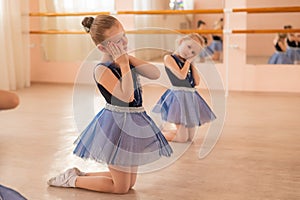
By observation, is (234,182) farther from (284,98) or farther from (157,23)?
(157,23)

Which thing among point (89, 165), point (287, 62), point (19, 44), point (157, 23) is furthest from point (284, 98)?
point (19, 44)

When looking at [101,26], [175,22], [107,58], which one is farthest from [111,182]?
[175,22]

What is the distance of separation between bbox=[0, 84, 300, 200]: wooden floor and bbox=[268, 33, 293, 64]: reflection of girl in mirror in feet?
2.55

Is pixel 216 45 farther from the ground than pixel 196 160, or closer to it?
farther from the ground

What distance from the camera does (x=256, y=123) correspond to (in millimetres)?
2773

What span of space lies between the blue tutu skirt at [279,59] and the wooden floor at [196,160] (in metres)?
0.77

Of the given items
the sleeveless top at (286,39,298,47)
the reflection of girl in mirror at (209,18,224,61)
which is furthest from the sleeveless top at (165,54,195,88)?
the sleeveless top at (286,39,298,47)

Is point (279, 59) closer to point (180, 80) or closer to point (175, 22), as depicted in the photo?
point (175, 22)

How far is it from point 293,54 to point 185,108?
2010 millimetres

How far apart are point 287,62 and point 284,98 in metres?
0.44

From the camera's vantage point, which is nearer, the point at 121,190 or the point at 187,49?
the point at 121,190

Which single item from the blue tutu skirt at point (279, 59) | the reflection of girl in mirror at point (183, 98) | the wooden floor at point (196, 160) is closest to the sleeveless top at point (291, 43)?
the blue tutu skirt at point (279, 59)

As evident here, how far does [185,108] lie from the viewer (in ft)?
7.70

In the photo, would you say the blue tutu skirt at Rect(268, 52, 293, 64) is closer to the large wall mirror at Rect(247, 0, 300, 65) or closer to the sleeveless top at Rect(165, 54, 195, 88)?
the large wall mirror at Rect(247, 0, 300, 65)
